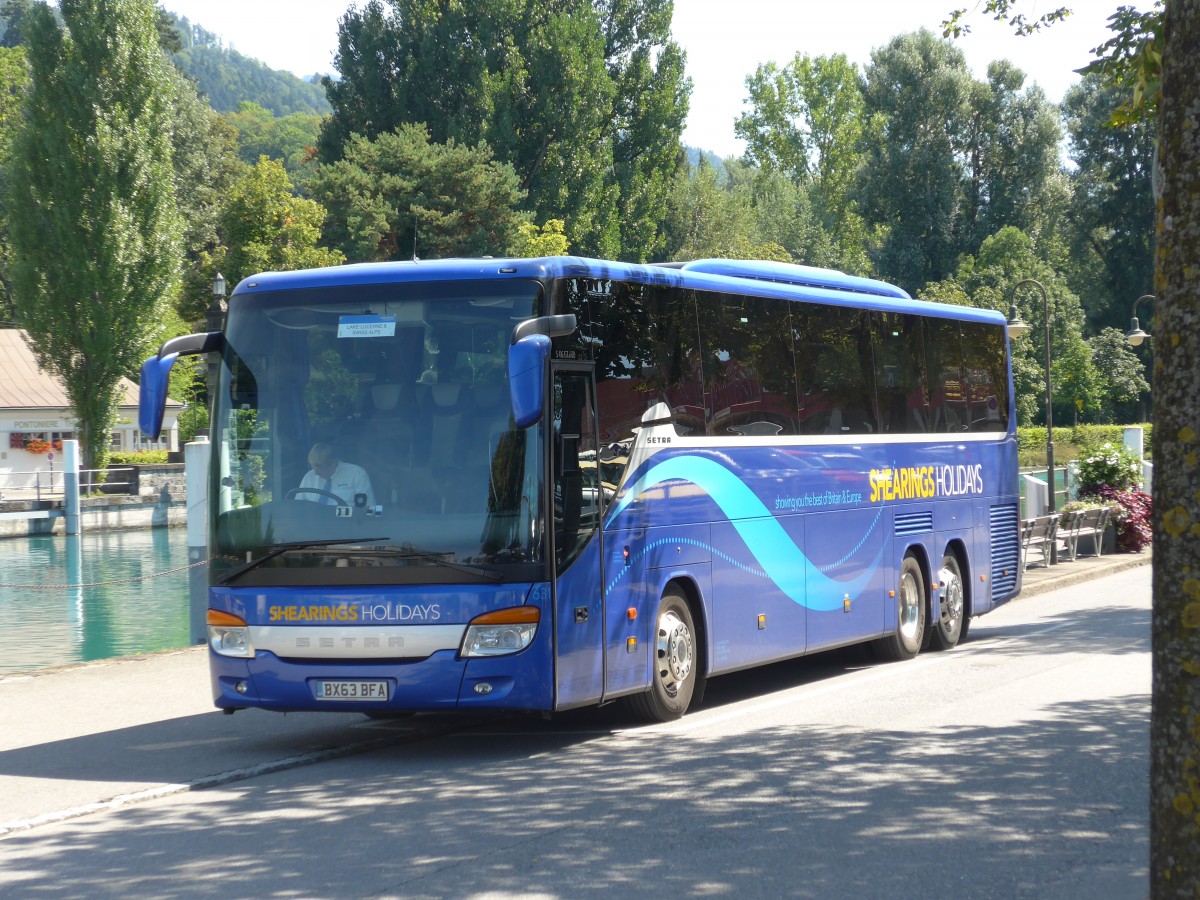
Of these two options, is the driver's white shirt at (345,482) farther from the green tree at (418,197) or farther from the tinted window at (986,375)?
the green tree at (418,197)

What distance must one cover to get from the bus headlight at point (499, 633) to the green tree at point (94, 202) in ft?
166

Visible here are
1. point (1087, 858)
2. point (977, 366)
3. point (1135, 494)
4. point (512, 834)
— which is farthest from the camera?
point (1135, 494)

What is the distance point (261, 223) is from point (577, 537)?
56.3 m

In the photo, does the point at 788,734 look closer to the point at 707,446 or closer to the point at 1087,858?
the point at 707,446

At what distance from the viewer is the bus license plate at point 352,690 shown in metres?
9.72

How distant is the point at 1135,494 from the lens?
30578 mm

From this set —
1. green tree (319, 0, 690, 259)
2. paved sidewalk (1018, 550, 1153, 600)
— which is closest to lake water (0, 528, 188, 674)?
paved sidewalk (1018, 550, 1153, 600)

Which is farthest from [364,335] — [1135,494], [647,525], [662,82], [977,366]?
[662,82]

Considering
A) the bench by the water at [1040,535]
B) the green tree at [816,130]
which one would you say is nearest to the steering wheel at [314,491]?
the bench by the water at [1040,535]

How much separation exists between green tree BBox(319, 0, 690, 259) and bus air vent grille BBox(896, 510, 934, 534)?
4812cm

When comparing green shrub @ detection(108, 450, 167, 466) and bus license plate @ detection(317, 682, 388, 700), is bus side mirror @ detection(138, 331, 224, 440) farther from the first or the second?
green shrub @ detection(108, 450, 167, 466)

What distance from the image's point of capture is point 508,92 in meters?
63.8

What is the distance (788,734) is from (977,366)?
8.07m

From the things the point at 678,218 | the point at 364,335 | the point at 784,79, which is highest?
the point at 784,79
